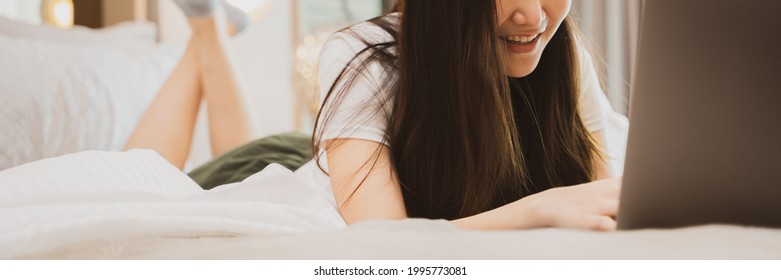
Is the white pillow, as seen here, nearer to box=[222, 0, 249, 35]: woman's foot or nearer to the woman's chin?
box=[222, 0, 249, 35]: woman's foot

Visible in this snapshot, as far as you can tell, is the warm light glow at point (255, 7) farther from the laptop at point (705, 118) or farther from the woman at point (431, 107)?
the laptop at point (705, 118)

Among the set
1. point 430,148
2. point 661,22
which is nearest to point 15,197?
point 430,148

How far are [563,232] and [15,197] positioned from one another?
0.40m

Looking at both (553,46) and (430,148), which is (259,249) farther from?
(553,46)

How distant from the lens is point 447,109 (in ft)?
1.97

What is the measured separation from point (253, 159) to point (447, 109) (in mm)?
429

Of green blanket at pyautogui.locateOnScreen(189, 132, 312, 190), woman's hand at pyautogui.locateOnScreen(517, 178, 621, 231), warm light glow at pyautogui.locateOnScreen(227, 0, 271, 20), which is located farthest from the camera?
warm light glow at pyautogui.locateOnScreen(227, 0, 271, 20)

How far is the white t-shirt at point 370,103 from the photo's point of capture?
581 millimetres

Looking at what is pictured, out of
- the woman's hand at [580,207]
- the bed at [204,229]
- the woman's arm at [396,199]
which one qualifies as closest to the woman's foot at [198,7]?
the bed at [204,229]

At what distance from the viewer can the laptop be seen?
29 cm

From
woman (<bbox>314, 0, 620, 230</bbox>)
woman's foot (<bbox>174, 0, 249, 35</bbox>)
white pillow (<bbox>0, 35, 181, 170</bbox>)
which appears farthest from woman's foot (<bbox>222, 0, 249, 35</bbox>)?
woman (<bbox>314, 0, 620, 230</bbox>)

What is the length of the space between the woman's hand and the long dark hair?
6.7 inches

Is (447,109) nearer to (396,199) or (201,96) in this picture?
(396,199)
